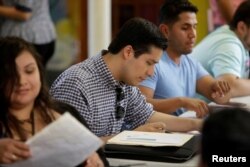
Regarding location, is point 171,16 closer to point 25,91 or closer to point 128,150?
point 128,150

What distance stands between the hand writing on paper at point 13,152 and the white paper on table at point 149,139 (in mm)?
577

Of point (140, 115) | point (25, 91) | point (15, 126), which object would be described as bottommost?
point (140, 115)

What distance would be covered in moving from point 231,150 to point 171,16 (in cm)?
220

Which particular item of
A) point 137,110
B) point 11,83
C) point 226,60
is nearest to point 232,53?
point 226,60

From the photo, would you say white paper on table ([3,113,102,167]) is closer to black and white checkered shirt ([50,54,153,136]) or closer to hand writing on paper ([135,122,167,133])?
black and white checkered shirt ([50,54,153,136])

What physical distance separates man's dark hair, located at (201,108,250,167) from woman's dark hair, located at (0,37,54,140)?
806 millimetres

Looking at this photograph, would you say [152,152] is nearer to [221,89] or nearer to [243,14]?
[221,89]

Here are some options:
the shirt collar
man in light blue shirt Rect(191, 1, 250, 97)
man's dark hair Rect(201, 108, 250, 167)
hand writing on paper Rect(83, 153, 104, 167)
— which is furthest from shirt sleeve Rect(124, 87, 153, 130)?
man's dark hair Rect(201, 108, 250, 167)

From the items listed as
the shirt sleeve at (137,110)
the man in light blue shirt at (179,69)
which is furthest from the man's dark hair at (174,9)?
the shirt sleeve at (137,110)

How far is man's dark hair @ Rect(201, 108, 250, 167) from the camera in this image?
39.4 inches

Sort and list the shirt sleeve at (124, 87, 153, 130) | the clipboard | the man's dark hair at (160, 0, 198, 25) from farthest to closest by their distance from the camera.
Result: the man's dark hair at (160, 0, 198, 25) → the shirt sleeve at (124, 87, 153, 130) → the clipboard

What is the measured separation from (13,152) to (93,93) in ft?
Result: 2.42

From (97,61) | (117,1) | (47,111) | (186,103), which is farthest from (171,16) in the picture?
(117,1)

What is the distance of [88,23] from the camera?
17.6 ft
